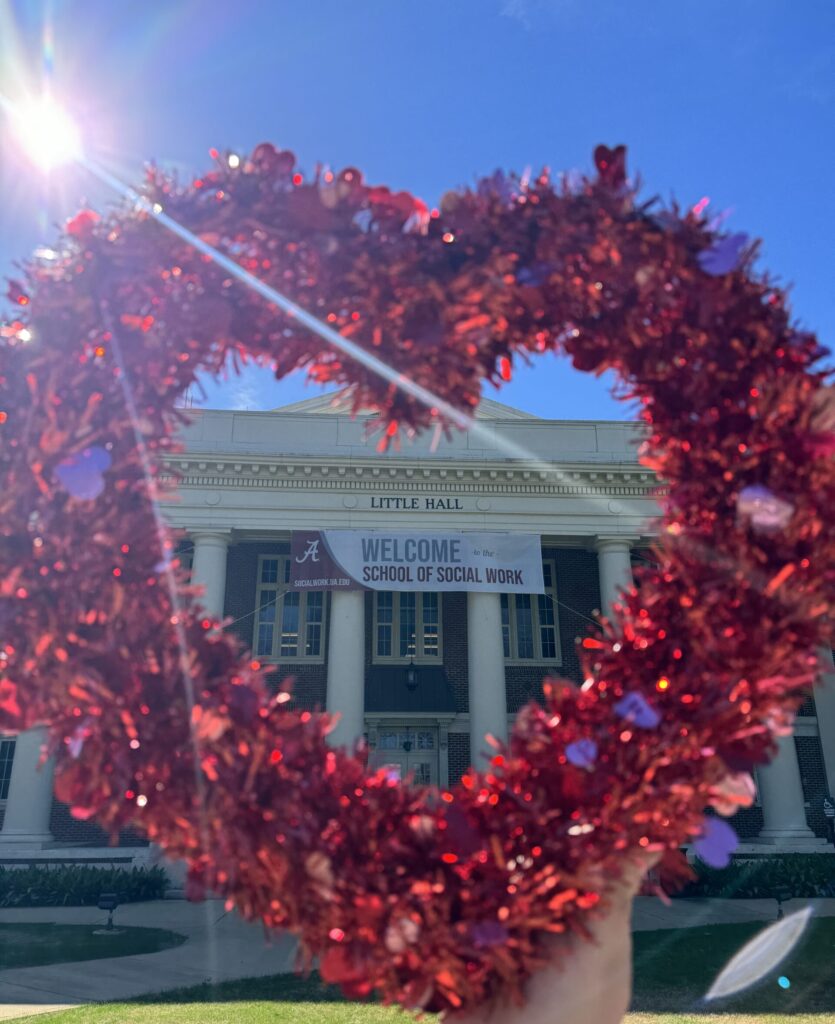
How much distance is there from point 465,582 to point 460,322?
58.2ft

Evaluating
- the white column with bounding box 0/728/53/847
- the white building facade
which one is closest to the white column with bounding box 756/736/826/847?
the white building facade

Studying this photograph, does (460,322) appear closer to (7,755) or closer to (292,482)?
(292,482)

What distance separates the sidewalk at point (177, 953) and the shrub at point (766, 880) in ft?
1.98

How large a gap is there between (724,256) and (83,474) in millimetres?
1871

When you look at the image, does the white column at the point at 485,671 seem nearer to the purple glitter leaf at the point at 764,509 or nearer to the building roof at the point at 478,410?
the building roof at the point at 478,410

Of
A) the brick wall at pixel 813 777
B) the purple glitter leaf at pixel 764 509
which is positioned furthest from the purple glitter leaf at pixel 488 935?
the brick wall at pixel 813 777

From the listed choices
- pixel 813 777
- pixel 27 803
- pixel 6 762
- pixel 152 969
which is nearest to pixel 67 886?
pixel 27 803

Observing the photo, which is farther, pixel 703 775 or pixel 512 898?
pixel 703 775

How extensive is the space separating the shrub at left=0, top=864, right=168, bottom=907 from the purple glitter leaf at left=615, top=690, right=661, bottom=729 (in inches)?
708

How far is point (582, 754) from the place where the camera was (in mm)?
1979

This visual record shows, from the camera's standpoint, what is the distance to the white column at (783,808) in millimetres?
20281

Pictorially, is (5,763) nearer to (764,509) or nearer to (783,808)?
(783,808)

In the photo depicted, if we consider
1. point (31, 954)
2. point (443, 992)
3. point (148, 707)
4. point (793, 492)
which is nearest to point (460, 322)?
point (793, 492)

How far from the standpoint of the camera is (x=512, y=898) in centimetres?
181
